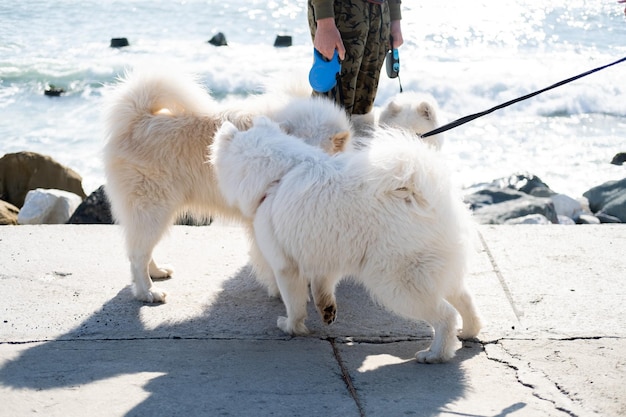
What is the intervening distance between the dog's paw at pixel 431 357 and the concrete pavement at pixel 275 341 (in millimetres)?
37

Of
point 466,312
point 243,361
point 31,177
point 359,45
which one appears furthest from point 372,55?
point 31,177

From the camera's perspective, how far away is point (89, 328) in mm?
4215

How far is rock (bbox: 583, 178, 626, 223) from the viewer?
8.16 metres

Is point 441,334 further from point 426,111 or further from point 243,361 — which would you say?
point 426,111

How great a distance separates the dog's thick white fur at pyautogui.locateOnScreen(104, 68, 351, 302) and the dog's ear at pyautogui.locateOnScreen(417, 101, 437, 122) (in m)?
1.02

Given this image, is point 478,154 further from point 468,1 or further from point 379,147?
point 468,1

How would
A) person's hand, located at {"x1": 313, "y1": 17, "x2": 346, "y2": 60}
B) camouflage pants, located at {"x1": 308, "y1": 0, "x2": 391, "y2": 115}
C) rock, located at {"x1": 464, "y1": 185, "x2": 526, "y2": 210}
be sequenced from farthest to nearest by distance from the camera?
rock, located at {"x1": 464, "y1": 185, "x2": 526, "y2": 210}, camouflage pants, located at {"x1": 308, "y1": 0, "x2": 391, "y2": 115}, person's hand, located at {"x1": 313, "y1": 17, "x2": 346, "y2": 60}

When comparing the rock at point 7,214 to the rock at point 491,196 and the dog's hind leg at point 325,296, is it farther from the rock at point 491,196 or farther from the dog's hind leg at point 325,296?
the rock at point 491,196

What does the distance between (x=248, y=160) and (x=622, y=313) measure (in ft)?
7.48

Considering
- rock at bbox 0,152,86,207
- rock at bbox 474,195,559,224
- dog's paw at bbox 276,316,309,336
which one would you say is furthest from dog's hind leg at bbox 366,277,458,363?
rock at bbox 0,152,86,207

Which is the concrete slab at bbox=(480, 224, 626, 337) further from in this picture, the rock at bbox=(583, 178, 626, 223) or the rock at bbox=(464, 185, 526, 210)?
the rock at bbox=(583, 178, 626, 223)

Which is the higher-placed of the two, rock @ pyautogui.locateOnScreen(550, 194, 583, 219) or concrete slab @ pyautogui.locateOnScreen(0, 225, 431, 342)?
concrete slab @ pyautogui.locateOnScreen(0, 225, 431, 342)

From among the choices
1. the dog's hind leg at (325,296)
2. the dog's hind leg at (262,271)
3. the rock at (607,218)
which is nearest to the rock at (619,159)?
the rock at (607,218)

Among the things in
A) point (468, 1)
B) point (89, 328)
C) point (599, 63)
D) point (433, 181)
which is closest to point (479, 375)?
point (433, 181)
